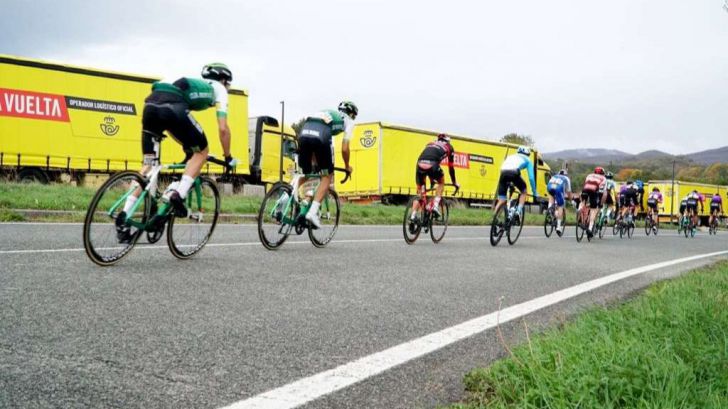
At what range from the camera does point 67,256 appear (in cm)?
575

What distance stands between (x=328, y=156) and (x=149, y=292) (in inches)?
161

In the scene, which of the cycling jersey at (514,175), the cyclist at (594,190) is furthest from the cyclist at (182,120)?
the cyclist at (594,190)

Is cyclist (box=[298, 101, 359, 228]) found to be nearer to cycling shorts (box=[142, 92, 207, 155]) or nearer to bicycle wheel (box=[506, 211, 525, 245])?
cycling shorts (box=[142, 92, 207, 155])

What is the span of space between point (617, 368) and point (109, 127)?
20.0m

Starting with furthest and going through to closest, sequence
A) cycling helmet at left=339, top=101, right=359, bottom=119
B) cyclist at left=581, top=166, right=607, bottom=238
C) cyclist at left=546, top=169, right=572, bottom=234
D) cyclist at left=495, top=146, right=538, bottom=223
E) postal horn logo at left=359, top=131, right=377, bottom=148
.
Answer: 1. postal horn logo at left=359, top=131, right=377, bottom=148
2. cyclist at left=581, top=166, right=607, bottom=238
3. cyclist at left=546, top=169, right=572, bottom=234
4. cyclist at left=495, top=146, right=538, bottom=223
5. cycling helmet at left=339, top=101, right=359, bottom=119

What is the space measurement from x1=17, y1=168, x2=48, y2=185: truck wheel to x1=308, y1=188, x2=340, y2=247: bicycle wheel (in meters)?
13.8

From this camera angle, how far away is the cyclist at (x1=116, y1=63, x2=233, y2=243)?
580cm

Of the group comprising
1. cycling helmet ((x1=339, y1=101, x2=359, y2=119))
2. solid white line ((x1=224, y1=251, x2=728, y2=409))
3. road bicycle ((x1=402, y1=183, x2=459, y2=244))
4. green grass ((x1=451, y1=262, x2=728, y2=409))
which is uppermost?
cycling helmet ((x1=339, y1=101, x2=359, y2=119))

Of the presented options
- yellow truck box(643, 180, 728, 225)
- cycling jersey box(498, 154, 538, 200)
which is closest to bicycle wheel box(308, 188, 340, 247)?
cycling jersey box(498, 154, 538, 200)

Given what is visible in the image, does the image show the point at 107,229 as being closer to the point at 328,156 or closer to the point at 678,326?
the point at 328,156

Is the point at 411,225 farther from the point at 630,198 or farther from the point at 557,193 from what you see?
the point at 630,198

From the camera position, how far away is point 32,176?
18812 mm

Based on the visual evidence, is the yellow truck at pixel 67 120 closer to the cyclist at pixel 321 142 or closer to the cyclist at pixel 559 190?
the cyclist at pixel 559 190

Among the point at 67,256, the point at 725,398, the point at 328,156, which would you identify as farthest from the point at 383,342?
the point at 328,156
